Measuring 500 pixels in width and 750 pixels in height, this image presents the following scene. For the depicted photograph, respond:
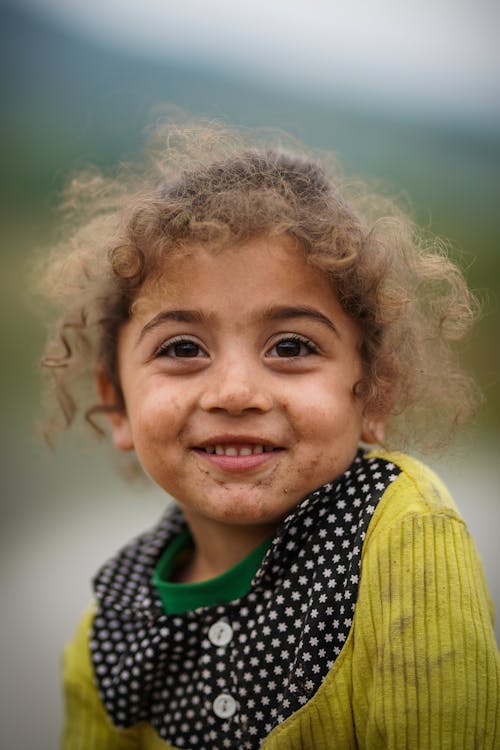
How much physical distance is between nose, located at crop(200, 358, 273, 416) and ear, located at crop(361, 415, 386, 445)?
0.28 m

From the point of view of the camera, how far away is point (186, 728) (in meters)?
1.69

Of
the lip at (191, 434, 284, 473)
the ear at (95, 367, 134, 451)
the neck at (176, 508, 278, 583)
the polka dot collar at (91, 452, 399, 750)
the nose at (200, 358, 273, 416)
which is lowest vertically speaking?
the polka dot collar at (91, 452, 399, 750)

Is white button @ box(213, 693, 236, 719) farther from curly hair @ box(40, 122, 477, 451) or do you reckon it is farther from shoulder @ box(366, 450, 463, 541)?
curly hair @ box(40, 122, 477, 451)

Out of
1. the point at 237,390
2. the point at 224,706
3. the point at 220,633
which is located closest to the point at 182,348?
the point at 237,390

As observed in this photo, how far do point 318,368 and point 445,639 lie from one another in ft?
1.83

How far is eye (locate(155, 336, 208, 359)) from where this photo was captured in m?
1.67

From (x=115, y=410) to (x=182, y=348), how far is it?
41cm

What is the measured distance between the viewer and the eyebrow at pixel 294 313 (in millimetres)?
1610

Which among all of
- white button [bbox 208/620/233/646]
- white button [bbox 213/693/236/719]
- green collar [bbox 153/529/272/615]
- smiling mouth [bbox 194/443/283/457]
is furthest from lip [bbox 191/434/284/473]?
white button [bbox 213/693/236/719]

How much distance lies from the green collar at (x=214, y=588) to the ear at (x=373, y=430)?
303mm

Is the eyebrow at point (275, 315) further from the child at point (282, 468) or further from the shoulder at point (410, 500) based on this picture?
the shoulder at point (410, 500)

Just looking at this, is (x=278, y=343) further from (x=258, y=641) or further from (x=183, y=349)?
(x=258, y=641)

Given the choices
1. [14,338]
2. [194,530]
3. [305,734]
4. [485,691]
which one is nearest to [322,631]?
[305,734]

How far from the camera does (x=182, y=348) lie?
169 cm
